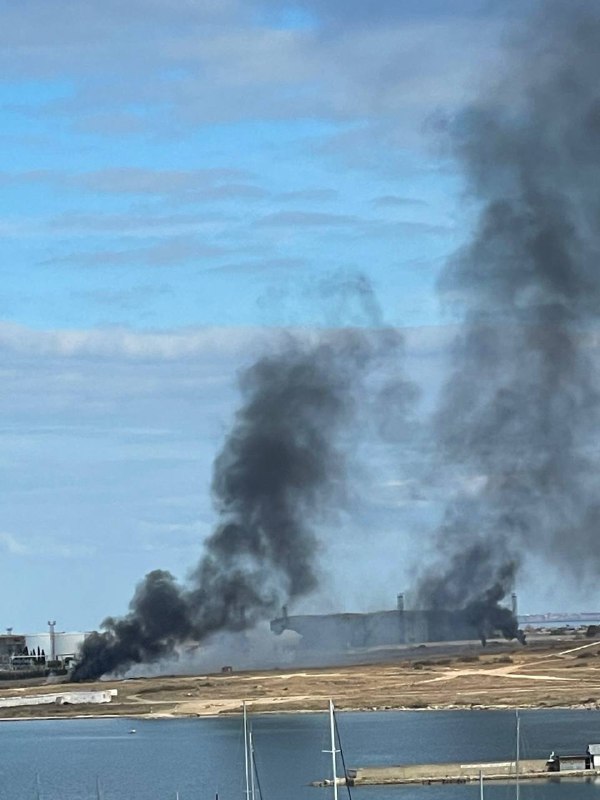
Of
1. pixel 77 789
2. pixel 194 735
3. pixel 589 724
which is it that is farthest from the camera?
pixel 194 735

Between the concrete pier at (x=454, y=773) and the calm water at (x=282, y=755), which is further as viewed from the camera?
the concrete pier at (x=454, y=773)

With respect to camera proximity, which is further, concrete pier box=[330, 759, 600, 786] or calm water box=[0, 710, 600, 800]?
concrete pier box=[330, 759, 600, 786]

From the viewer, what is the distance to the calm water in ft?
462

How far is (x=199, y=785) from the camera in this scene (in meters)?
151

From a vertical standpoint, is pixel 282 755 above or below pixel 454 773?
above

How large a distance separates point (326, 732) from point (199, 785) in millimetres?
36406

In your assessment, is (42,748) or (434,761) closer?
(434,761)

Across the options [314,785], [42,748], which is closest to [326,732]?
[42,748]

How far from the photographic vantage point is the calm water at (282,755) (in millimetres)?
140875

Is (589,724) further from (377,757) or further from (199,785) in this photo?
(199,785)

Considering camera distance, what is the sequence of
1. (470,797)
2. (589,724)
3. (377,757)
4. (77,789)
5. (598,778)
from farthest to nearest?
(589,724) → (377,757) → (77,789) → (598,778) → (470,797)

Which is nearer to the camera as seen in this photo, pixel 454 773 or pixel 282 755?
pixel 454 773

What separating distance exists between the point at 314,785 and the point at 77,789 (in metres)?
19.8

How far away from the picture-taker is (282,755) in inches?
6644
